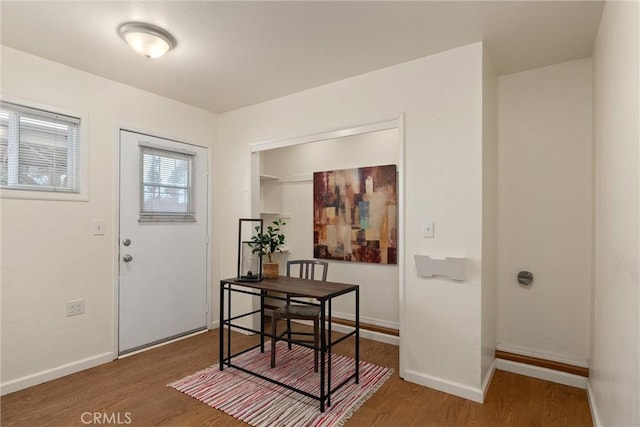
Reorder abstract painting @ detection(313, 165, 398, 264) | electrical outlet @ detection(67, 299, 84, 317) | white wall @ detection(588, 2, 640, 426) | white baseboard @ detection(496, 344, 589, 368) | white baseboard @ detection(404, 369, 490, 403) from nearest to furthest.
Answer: white wall @ detection(588, 2, 640, 426) < white baseboard @ detection(404, 369, 490, 403) < white baseboard @ detection(496, 344, 589, 368) < electrical outlet @ detection(67, 299, 84, 317) < abstract painting @ detection(313, 165, 398, 264)

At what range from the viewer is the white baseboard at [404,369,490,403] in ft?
7.81

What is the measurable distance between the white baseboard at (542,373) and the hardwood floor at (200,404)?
0.06 meters

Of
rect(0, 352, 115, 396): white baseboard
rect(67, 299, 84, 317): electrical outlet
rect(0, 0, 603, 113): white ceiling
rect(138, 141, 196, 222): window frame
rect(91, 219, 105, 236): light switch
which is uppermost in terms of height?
rect(0, 0, 603, 113): white ceiling

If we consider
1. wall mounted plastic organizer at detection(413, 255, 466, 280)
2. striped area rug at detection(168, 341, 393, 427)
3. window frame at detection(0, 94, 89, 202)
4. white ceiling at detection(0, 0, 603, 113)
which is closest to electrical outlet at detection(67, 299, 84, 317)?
window frame at detection(0, 94, 89, 202)

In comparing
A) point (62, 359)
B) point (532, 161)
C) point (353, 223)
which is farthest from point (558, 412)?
point (62, 359)

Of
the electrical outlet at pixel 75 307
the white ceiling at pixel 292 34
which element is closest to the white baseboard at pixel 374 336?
the electrical outlet at pixel 75 307

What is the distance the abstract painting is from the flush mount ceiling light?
2.32m

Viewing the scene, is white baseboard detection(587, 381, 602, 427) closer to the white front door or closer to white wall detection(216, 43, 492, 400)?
white wall detection(216, 43, 492, 400)

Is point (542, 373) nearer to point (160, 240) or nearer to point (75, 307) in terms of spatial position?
point (160, 240)

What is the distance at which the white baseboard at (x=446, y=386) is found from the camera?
238 centimetres

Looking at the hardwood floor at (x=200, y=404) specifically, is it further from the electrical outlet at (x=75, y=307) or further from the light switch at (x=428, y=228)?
the light switch at (x=428, y=228)

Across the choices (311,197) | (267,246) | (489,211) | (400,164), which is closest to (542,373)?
(489,211)

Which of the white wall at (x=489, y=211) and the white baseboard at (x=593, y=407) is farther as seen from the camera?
the white wall at (x=489, y=211)

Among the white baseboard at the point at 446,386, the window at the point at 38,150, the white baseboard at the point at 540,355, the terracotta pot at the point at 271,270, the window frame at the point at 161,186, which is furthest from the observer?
the window frame at the point at 161,186
